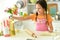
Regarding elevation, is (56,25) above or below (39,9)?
below

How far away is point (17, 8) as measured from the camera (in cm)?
122

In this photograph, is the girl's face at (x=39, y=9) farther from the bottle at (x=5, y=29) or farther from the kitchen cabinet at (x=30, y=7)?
the bottle at (x=5, y=29)

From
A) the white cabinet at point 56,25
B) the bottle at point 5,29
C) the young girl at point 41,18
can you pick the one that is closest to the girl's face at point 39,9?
the young girl at point 41,18

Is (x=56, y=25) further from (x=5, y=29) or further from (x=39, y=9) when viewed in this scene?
(x=5, y=29)

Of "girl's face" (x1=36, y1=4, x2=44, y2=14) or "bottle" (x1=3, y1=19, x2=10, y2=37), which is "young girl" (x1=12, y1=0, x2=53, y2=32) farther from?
"bottle" (x1=3, y1=19, x2=10, y2=37)

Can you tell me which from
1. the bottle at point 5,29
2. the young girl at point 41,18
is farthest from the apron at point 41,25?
the bottle at point 5,29

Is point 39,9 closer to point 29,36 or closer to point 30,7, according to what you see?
point 30,7

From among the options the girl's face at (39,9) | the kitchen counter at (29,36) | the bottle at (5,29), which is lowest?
the kitchen counter at (29,36)

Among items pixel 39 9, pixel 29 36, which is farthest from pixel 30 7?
pixel 29 36

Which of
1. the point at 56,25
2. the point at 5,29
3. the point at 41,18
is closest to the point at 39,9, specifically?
the point at 41,18

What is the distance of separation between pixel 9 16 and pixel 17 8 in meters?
0.09

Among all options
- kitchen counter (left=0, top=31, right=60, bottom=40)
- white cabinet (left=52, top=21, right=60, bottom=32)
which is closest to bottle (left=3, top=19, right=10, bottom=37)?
kitchen counter (left=0, top=31, right=60, bottom=40)

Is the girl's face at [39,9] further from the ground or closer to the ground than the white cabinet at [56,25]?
further from the ground

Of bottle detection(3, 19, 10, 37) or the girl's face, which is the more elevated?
the girl's face
